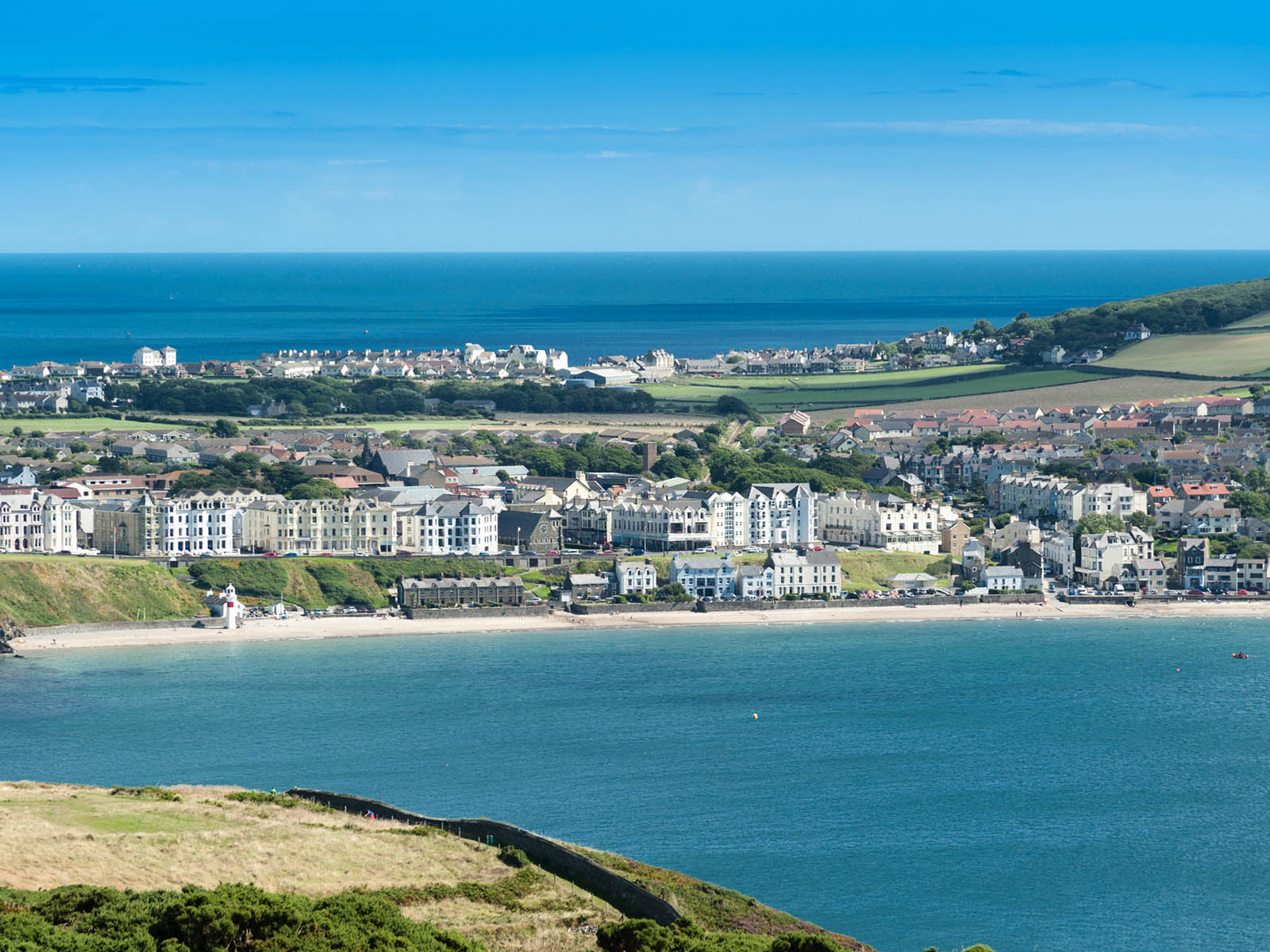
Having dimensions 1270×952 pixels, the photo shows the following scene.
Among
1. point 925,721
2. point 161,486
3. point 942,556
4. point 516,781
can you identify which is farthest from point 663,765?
point 161,486

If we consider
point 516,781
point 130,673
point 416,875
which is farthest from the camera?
point 130,673


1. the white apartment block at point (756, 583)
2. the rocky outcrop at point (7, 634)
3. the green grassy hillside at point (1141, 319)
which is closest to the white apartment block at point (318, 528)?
the white apartment block at point (756, 583)

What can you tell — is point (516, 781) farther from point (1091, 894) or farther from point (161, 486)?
point (161, 486)

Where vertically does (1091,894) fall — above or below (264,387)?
below

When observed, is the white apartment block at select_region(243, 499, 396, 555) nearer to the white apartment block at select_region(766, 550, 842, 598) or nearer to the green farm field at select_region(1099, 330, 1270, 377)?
the white apartment block at select_region(766, 550, 842, 598)

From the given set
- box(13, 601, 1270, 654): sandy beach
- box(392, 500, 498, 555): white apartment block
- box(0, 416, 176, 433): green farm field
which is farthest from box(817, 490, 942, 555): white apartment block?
box(0, 416, 176, 433): green farm field

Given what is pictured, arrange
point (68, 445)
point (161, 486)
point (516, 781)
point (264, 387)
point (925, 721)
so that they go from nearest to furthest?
point (516, 781)
point (925, 721)
point (161, 486)
point (68, 445)
point (264, 387)

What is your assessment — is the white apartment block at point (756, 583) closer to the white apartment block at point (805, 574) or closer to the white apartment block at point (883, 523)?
the white apartment block at point (805, 574)
